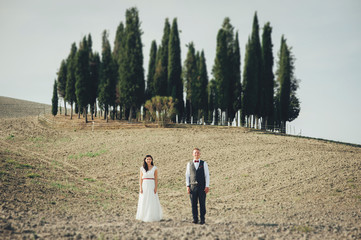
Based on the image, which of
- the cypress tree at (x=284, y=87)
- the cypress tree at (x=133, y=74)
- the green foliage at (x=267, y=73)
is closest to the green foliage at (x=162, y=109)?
the cypress tree at (x=133, y=74)

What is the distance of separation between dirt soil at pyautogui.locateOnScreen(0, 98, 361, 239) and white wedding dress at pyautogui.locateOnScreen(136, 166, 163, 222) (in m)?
0.30

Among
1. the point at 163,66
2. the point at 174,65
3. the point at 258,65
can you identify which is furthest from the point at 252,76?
the point at 163,66

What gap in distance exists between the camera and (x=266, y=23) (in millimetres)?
41750

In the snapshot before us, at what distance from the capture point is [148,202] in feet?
29.8

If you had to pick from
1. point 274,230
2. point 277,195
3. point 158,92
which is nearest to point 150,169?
point 274,230

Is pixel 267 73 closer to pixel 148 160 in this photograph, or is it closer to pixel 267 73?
pixel 267 73

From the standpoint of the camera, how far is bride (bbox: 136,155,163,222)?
906 centimetres

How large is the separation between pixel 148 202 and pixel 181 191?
6.66 m

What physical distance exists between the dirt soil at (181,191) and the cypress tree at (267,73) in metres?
14.1

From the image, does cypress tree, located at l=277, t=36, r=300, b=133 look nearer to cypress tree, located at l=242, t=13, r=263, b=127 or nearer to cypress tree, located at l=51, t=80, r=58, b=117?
cypress tree, located at l=242, t=13, r=263, b=127

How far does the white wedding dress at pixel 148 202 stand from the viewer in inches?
357

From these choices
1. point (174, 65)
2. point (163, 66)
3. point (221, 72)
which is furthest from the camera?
point (163, 66)

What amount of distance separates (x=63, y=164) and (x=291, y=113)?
40463mm

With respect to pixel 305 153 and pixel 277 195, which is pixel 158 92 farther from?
pixel 277 195
